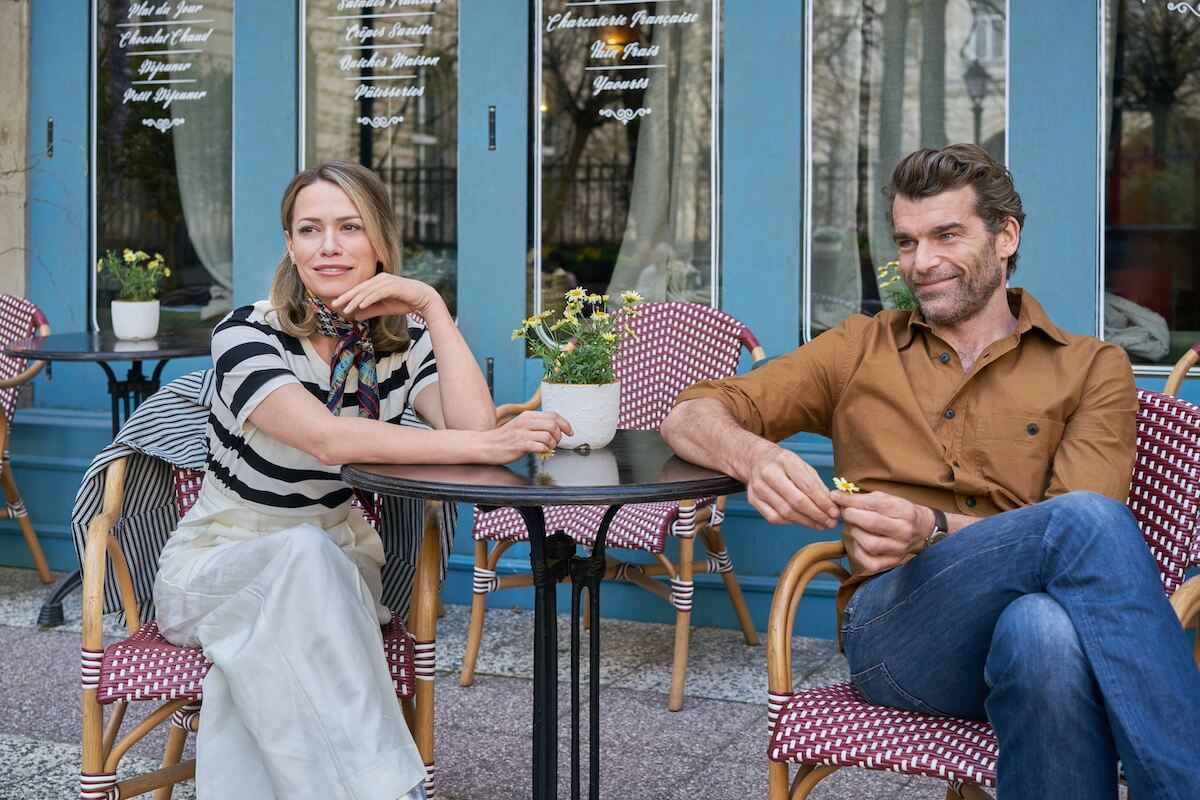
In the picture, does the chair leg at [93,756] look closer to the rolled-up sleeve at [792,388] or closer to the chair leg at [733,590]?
the rolled-up sleeve at [792,388]

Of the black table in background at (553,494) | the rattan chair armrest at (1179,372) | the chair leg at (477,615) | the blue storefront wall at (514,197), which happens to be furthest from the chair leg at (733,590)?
the black table in background at (553,494)

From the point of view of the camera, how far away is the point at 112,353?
4590 mm

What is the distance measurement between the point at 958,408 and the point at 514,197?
2769 mm

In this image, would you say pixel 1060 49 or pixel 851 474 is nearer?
pixel 851 474

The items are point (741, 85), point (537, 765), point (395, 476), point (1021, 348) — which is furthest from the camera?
point (741, 85)

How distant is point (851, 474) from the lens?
2867 mm

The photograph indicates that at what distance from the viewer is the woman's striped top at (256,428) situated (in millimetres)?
2719

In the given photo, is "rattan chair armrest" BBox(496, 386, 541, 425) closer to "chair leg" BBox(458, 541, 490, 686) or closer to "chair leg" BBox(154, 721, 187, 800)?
"chair leg" BBox(458, 541, 490, 686)

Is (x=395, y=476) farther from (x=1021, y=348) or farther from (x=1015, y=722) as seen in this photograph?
(x=1021, y=348)

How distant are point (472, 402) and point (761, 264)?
2.27 m

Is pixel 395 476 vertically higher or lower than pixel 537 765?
higher

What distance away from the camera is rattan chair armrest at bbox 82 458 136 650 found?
9.05 ft

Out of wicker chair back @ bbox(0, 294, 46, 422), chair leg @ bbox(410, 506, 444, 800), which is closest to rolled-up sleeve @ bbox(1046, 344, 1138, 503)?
chair leg @ bbox(410, 506, 444, 800)

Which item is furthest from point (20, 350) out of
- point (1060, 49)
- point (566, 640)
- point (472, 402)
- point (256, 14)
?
point (1060, 49)
